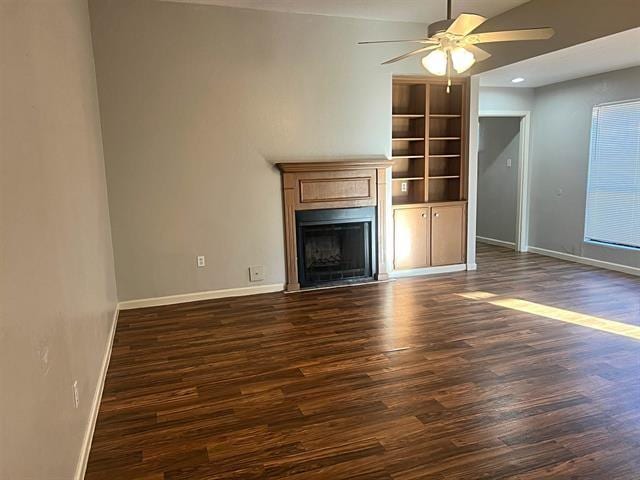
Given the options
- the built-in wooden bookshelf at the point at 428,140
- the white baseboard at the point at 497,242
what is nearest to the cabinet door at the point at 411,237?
the built-in wooden bookshelf at the point at 428,140

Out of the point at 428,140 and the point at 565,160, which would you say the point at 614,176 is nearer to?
the point at 565,160

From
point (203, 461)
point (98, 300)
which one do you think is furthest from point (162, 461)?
point (98, 300)

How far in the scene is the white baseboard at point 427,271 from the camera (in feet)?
19.8

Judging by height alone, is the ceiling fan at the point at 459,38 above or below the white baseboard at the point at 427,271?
above

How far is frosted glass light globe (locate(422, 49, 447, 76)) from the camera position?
343 cm

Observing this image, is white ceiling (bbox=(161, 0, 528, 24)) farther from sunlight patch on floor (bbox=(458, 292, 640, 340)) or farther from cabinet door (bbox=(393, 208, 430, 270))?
sunlight patch on floor (bbox=(458, 292, 640, 340))

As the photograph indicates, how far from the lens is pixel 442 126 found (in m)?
6.39

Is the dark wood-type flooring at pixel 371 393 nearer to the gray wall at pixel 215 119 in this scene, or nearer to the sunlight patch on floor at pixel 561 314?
the sunlight patch on floor at pixel 561 314

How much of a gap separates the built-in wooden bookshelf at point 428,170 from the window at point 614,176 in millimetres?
1822

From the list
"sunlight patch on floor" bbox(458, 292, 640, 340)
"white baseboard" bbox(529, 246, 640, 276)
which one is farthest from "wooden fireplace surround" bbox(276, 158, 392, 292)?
"white baseboard" bbox(529, 246, 640, 276)

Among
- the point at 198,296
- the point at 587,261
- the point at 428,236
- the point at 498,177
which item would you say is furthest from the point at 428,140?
the point at 198,296

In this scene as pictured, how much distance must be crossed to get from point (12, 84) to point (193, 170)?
3359 mm

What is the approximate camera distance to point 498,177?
310 inches

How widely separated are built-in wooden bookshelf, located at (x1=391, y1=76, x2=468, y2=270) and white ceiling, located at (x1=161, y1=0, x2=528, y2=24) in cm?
84
